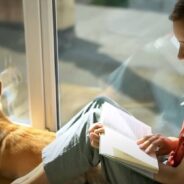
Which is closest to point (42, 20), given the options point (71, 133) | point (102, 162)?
point (71, 133)

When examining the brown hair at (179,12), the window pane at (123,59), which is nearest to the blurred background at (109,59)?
the window pane at (123,59)

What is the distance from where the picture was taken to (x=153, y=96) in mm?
1757

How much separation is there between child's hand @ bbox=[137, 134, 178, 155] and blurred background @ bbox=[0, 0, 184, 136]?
48cm

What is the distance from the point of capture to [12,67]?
6.31ft

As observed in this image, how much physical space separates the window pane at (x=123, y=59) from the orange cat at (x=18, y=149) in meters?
0.33

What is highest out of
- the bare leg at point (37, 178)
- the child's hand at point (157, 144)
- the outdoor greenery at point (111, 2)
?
the outdoor greenery at point (111, 2)

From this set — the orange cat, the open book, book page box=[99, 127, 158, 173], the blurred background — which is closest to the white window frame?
the blurred background

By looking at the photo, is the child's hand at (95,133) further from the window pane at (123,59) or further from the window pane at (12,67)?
the window pane at (12,67)

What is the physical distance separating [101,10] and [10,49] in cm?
48

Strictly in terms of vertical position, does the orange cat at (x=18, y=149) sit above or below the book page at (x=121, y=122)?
below

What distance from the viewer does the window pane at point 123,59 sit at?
5.41 ft

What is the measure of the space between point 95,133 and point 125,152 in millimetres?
121

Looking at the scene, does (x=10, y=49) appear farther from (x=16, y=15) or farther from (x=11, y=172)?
(x=11, y=172)

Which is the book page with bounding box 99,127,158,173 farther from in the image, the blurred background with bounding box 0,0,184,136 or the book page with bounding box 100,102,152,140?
the blurred background with bounding box 0,0,184,136
